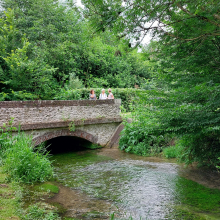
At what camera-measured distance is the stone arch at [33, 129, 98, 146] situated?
8.86 metres

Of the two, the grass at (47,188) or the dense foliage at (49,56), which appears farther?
the dense foliage at (49,56)

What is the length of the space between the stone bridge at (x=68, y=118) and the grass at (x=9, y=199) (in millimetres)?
2356

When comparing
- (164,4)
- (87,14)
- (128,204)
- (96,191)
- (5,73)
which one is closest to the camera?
(164,4)

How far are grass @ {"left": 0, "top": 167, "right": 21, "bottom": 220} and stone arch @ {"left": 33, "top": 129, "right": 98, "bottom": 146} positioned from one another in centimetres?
351

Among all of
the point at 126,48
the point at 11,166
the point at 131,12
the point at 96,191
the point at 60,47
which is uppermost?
the point at 60,47

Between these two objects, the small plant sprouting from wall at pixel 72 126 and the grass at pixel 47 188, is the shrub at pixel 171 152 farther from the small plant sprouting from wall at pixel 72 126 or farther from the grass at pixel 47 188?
the grass at pixel 47 188

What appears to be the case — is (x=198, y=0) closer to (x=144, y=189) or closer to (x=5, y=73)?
(x=144, y=189)

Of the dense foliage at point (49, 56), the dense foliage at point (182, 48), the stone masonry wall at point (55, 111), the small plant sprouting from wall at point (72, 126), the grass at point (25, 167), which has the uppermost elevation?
the dense foliage at point (49, 56)

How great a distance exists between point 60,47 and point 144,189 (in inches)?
556

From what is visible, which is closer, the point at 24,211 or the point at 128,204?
the point at 24,211

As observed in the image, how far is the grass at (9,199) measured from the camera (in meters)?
3.62

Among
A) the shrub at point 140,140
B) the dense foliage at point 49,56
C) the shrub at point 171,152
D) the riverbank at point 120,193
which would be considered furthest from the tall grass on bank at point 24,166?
the dense foliage at point 49,56

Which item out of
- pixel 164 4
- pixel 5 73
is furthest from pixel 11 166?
pixel 5 73

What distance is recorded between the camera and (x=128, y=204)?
4.62 m
